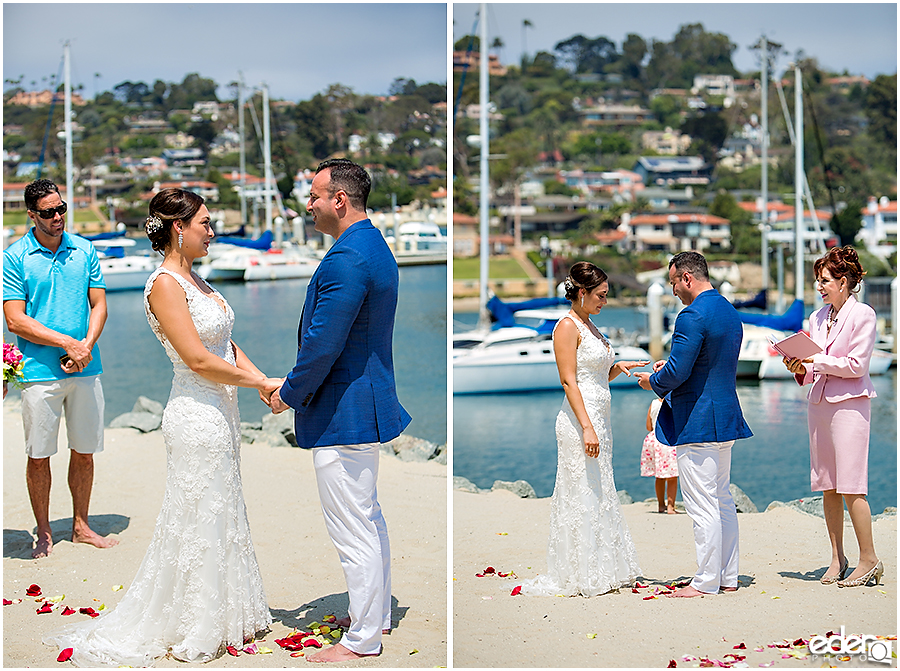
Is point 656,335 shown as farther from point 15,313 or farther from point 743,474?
point 15,313

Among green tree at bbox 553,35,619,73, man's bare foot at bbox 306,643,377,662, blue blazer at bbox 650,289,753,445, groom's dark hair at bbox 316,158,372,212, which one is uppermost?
green tree at bbox 553,35,619,73

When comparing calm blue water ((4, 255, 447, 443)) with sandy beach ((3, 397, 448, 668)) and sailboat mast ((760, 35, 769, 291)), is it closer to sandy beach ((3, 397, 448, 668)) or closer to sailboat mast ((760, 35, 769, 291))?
sandy beach ((3, 397, 448, 668))

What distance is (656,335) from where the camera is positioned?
108 ft

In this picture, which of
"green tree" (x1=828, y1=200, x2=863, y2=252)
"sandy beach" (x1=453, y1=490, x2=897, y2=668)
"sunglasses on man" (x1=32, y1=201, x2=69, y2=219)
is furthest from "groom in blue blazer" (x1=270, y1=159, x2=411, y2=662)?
"green tree" (x1=828, y1=200, x2=863, y2=252)

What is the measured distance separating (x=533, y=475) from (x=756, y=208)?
61.0 m

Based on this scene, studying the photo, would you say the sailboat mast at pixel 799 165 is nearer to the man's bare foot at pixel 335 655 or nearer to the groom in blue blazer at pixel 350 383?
the groom in blue blazer at pixel 350 383

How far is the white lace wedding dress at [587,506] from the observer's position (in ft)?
15.4

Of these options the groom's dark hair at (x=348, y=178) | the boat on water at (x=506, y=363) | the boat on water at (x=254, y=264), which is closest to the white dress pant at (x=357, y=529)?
the groom's dark hair at (x=348, y=178)

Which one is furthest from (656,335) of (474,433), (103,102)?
(103,102)

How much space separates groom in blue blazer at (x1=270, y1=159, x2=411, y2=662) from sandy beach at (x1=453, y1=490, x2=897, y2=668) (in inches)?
21.5

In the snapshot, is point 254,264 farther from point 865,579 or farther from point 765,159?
point 865,579

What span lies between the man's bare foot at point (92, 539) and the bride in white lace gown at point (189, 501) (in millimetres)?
1807

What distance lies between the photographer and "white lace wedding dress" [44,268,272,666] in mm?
3695

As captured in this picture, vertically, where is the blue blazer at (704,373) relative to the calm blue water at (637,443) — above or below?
above
